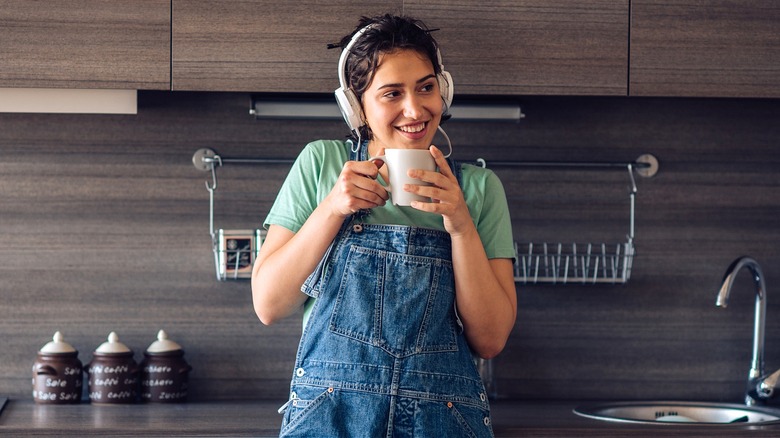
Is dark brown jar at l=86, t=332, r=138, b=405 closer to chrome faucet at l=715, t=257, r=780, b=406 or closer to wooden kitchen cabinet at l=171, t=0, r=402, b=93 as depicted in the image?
wooden kitchen cabinet at l=171, t=0, r=402, b=93

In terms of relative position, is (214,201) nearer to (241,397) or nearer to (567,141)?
(241,397)

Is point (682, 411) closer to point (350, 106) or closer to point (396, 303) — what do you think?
point (396, 303)

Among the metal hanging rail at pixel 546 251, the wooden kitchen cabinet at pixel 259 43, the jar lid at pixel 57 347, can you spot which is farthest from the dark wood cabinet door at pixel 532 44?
the jar lid at pixel 57 347

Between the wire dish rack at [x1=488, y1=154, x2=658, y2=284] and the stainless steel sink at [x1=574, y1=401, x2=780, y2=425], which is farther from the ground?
the wire dish rack at [x1=488, y1=154, x2=658, y2=284]

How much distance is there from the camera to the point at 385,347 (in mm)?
1514

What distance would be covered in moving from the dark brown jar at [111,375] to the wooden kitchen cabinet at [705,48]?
118 cm

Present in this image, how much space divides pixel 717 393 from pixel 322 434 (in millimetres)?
1179

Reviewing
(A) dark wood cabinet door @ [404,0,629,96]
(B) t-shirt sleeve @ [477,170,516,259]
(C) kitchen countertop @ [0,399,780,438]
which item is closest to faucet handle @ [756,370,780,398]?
(C) kitchen countertop @ [0,399,780,438]

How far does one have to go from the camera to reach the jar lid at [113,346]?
6.77ft

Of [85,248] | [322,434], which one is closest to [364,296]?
[322,434]

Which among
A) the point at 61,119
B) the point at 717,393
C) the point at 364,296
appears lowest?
the point at 717,393

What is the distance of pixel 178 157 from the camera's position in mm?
2205

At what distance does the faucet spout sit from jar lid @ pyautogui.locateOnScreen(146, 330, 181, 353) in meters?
1.18

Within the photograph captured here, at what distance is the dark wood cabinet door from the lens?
6.39ft
